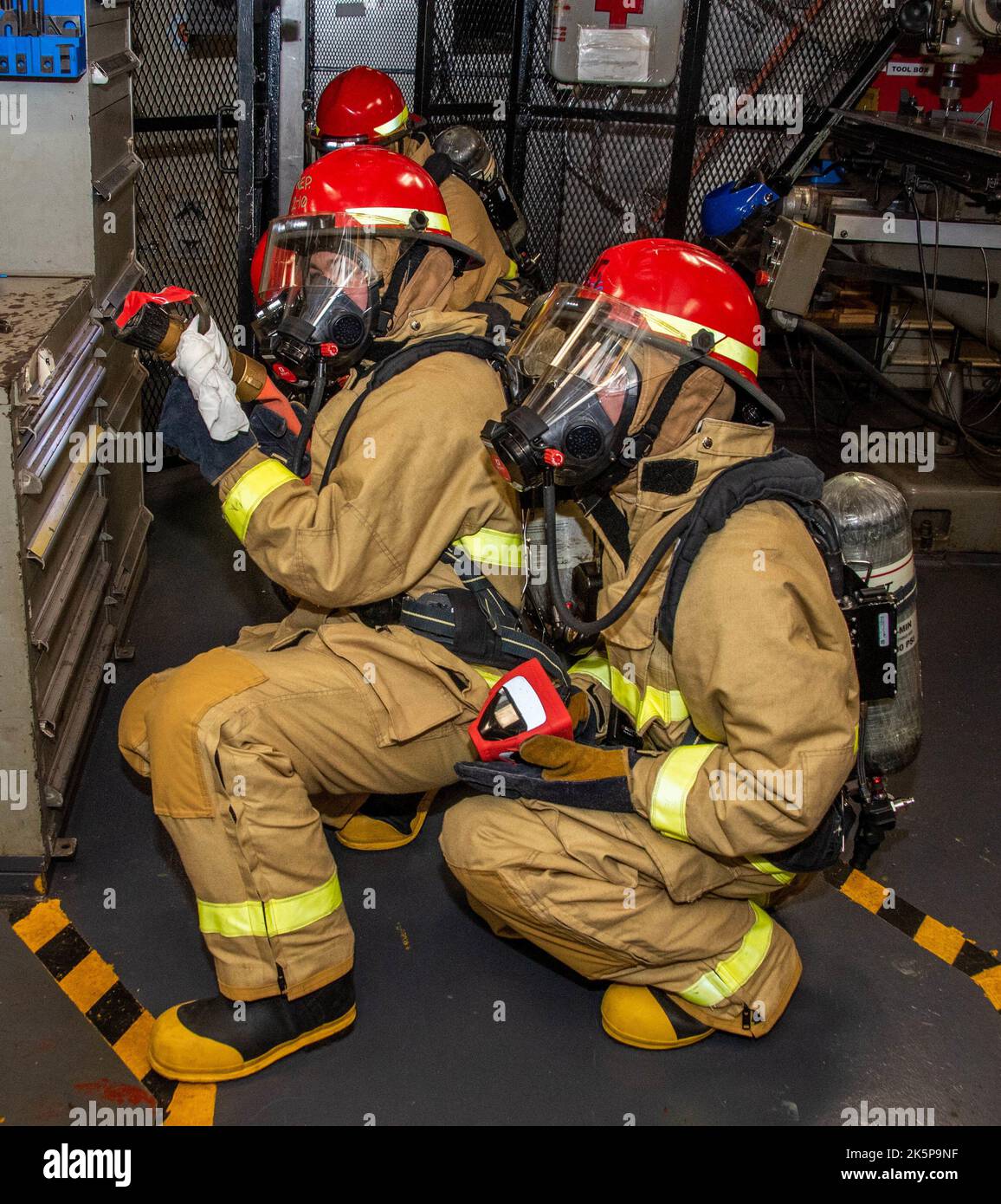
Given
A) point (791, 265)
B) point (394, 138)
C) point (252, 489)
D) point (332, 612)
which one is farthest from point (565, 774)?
point (394, 138)

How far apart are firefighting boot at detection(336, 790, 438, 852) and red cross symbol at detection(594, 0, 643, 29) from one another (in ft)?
15.1

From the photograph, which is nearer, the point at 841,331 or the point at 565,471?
the point at 565,471

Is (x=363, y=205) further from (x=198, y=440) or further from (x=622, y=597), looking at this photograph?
(x=622, y=597)

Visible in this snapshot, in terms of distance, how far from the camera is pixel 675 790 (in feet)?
8.52

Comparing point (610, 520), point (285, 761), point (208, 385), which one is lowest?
point (285, 761)

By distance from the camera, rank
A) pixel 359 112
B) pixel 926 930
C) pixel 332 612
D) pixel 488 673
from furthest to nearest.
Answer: pixel 359 112 → pixel 926 930 → pixel 332 612 → pixel 488 673

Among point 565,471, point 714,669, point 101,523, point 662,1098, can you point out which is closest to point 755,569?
point 714,669

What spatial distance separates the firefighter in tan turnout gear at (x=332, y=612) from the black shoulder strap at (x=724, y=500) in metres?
0.59

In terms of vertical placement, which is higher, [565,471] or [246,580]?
[565,471]

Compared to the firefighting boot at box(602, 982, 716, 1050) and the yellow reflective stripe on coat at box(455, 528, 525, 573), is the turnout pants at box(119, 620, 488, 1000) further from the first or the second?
the firefighting boot at box(602, 982, 716, 1050)

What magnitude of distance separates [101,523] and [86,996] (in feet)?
5.96

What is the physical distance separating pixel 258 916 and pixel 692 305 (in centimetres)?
168

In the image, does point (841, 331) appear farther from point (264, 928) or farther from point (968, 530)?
point (264, 928)

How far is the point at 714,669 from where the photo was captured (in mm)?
2473
